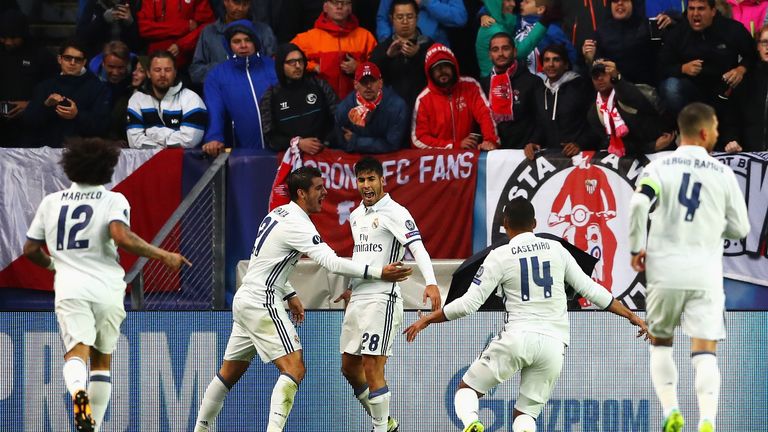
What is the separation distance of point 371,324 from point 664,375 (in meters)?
2.58

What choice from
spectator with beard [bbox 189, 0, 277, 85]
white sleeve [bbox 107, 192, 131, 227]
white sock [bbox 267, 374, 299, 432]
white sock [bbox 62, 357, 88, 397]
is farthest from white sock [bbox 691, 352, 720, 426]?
spectator with beard [bbox 189, 0, 277, 85]

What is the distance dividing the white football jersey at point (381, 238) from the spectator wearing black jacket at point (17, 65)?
18.4 ft

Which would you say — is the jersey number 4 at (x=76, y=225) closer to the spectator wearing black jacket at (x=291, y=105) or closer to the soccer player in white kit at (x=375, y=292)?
the soccer player in white kit at (x=375, y=292)

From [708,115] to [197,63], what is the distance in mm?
7421

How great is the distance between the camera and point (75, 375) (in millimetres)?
8930

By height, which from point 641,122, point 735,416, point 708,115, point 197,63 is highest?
point 197,63

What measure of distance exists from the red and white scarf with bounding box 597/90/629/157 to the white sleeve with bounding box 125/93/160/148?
457cm

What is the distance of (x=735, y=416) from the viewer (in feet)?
37.2

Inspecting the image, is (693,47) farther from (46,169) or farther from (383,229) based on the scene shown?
(46,169)

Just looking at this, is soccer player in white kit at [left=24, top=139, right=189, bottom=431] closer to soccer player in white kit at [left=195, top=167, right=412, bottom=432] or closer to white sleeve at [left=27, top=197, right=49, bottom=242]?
white sleeve at [left=27, top=197, right=49, bottom=242]

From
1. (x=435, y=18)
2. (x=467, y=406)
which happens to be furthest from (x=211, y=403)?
(x=435, y=18)

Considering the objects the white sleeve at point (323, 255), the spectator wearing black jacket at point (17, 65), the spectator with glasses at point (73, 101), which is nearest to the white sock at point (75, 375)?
the white sleeve at point (323, 255)

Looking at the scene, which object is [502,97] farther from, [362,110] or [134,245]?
[134,245]

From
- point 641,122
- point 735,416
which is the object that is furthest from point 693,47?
point 735,416
